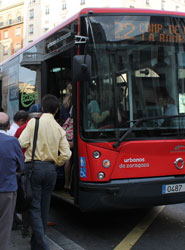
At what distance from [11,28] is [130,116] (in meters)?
73.5

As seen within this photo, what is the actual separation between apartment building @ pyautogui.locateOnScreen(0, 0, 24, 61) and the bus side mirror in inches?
2701

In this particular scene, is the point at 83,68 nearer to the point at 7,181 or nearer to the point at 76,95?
the point at 76,95

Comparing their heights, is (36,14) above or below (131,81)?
above

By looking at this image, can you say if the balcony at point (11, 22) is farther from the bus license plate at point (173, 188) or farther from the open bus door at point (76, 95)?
the bus license plate at point (173, 188)

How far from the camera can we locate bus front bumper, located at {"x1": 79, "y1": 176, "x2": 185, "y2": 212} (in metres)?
4.86

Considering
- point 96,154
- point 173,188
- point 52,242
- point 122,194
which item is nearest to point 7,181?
point 52,242

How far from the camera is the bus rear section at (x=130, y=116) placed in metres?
4.93

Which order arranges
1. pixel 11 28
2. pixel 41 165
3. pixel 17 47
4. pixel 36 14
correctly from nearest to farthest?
pixel 41 165 → pixel 36 14 → pixel 17 47 → pixel 11 28

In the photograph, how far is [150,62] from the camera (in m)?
5.20

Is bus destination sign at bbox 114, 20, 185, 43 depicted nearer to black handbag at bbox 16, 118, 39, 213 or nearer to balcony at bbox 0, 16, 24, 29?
black handbag at bbox 16, 118, 39, 213

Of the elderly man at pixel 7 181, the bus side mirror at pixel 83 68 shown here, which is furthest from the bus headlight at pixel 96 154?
the elderly man at pixel 7 181

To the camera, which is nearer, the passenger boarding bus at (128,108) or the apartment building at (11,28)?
the passenger boarding bus at (128,108)

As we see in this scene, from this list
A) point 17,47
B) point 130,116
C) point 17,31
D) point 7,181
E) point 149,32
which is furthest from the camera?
point 17,31

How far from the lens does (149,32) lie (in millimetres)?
5246
